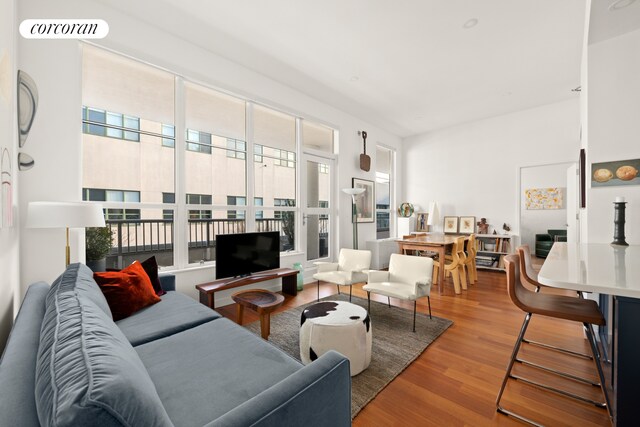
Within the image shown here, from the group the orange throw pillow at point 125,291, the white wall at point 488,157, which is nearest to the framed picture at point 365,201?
the white wall at point 488,157

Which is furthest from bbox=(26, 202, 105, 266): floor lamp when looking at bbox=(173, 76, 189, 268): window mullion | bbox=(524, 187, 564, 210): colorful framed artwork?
bbox=(524, 187, 564, 210): colorful framed artwork

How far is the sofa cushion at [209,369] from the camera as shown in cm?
109

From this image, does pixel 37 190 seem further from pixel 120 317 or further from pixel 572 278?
pixel 572 278

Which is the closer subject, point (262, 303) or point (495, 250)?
point (262, 303)

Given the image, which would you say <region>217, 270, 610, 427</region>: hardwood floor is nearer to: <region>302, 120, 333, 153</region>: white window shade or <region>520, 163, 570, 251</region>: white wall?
<region>302, 120, 333, 153</region>: white window shade

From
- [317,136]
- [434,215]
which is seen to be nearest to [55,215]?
[317,136]

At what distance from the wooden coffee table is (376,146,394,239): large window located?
423cm

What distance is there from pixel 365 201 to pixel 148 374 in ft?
16.8

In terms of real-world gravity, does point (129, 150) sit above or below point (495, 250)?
above

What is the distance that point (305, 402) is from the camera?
933 mm

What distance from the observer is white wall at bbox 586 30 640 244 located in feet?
7.81

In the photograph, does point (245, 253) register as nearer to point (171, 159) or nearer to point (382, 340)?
point (171, 159)

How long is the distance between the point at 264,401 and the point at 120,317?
1706mm

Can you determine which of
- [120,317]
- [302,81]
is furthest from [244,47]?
[120,317]
